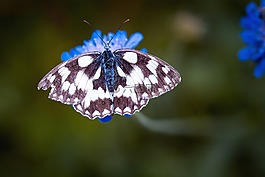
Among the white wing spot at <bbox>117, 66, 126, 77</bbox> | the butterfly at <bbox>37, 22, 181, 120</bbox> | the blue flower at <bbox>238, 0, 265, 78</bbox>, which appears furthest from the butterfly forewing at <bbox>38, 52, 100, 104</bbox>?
the blue flower at <bbox>238, 0, 265, 78</bbox>

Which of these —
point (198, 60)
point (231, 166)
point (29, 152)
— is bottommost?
point (231, 166)

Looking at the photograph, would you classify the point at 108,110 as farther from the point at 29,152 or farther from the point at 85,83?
the point at 29,152

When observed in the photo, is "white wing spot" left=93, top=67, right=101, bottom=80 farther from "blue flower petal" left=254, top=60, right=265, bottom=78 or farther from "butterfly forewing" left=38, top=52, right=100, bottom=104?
"blue flower petal" left=254, top=60, right=265, bottom=78

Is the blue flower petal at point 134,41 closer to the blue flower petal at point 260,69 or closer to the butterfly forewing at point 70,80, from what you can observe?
the butterfly forewing at point 70,80

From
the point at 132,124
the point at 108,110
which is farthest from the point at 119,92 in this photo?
the point at 132,124

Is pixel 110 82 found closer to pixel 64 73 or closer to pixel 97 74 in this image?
pixel 97 74

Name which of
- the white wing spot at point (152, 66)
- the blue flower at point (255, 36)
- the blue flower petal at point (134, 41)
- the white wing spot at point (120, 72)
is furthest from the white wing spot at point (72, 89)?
the blue flower at point (255, 36)
